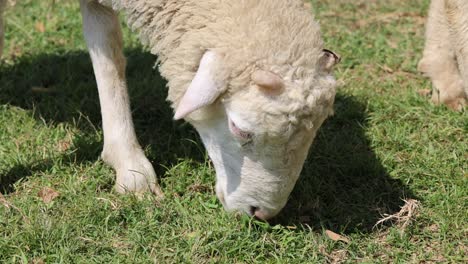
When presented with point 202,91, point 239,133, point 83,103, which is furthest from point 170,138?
point 202,91

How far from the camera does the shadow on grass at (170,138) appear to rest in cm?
462

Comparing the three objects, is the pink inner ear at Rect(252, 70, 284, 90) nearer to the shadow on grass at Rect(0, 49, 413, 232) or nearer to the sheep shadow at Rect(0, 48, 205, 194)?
the shadow on grass at Rect(0, 49, 413, 232)

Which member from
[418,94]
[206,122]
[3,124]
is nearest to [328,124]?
[418,94]

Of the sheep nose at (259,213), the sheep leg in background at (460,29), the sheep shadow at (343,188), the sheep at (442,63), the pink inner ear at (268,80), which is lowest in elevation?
the sheep shadow at (343,188)

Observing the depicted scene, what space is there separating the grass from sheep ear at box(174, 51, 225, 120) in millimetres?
796

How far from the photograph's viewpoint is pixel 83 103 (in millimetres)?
5832

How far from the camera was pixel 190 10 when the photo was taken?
4148 mm

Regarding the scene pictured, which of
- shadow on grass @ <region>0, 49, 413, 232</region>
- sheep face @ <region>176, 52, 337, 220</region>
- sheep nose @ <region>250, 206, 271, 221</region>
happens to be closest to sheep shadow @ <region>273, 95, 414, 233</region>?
shadow on grass @ <region>0, 49, 413, 232</region>

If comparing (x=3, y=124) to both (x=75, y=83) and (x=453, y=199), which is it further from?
(x=453, y=199)

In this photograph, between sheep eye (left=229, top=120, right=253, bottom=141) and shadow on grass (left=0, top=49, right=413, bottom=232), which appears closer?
sheep eye (left=229, top=120, right=253, bottom=141)

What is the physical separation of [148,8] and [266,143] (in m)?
1.12

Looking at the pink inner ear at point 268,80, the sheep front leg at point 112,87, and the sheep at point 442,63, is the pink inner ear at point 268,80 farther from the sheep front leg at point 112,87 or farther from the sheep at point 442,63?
the sheep at point 442,63

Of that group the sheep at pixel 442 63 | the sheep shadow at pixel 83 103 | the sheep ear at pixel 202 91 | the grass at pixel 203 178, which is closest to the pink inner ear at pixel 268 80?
the sheep ear at pixel 202 91

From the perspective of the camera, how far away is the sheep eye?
3.88 m
